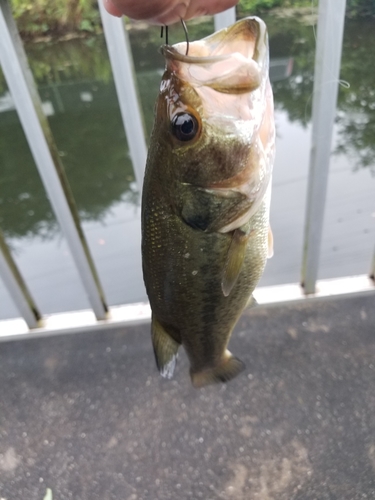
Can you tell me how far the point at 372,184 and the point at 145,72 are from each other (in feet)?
6.12

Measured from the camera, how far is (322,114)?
1.40m

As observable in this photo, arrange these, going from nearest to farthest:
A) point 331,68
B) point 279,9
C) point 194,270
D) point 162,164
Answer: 1. point 162,164
2. point 194,270
3. point 331,68
4. point 279,9

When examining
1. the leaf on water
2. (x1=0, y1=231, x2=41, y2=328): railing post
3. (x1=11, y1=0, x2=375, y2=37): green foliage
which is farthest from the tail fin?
(x1=11, y1=0, x2=375, y2=37): green foliage

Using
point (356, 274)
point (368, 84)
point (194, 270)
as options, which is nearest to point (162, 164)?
point (194, 270)

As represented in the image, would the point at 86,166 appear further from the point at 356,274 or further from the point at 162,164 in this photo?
the point at 162,164

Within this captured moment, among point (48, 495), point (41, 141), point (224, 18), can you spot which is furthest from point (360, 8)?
point (48, 495)

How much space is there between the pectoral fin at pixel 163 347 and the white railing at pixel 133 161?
2.27 ft

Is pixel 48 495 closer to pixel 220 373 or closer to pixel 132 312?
pixel 132 312

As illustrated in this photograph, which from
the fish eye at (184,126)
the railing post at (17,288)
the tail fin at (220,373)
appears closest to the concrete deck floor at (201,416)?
the railing post at (17,288)

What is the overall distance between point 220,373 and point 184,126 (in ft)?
2.50

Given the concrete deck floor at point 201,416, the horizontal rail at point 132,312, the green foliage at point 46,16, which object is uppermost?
the green foliage at point 46,16

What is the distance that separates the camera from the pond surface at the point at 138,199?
2.36 m

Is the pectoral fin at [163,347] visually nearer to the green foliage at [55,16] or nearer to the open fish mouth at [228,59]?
the open fish mouth at [228,59]

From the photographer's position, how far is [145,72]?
3320 millimetres
